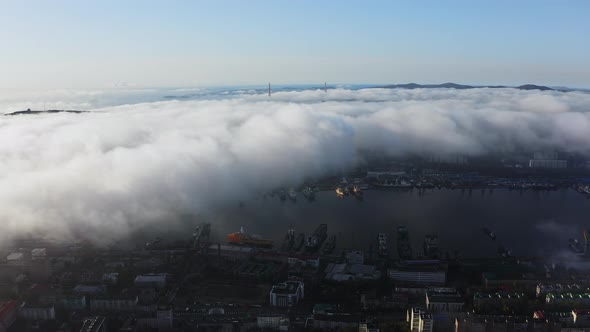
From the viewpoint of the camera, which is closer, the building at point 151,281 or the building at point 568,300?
the building at point 568,300

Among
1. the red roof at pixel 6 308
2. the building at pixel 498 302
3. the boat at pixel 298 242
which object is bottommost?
the boat at pixel 298 242

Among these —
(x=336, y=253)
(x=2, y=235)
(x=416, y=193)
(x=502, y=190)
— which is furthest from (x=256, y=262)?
(x=502, y=190)

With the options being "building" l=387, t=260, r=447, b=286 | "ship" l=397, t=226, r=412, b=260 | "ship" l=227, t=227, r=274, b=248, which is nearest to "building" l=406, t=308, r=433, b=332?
"building" l=387, t=260, r=447, b=286

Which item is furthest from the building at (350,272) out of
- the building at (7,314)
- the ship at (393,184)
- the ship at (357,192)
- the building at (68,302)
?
the ship at (393,184)

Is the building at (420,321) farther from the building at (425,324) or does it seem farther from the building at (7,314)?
the building at (7,314)

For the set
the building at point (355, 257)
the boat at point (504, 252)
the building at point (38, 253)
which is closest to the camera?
the building at point (355, 257)

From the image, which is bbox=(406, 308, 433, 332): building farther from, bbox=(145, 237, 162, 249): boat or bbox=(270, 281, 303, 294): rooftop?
bbox=(145, 237, 162, 249): boat

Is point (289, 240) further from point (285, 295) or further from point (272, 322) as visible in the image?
point (272, 322)

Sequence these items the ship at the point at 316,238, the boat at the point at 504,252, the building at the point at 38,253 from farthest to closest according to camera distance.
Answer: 1. the ship at the point at 316,238
2. the boat at the point at 504,252
3. the building at the point at 38,253
